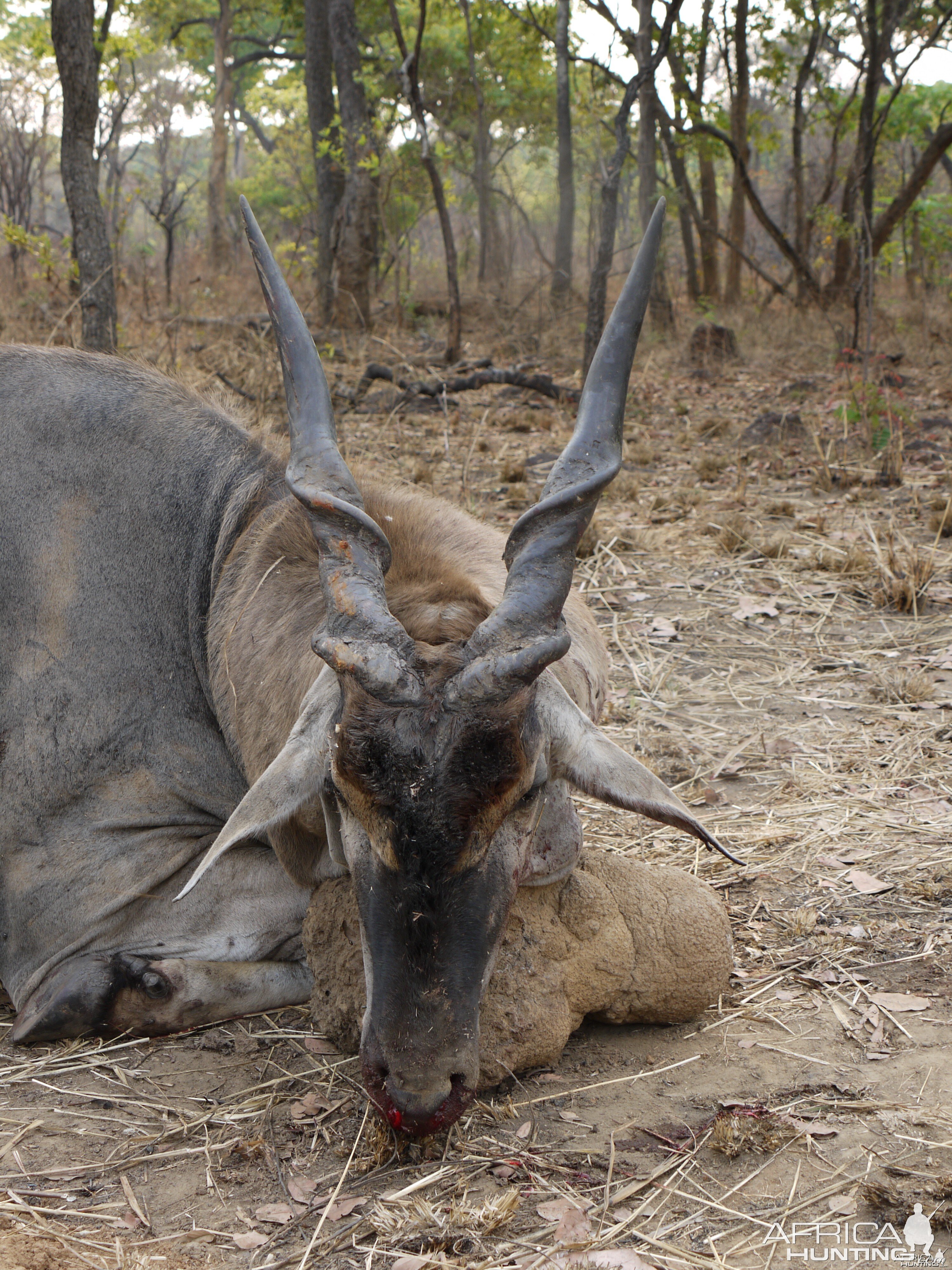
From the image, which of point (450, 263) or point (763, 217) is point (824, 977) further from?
point (763, 217)

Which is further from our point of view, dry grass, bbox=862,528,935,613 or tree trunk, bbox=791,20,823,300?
tree trunk, bbox=791,20,823,300

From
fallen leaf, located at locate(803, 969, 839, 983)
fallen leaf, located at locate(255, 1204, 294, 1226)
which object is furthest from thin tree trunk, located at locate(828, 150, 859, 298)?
fallen leaf, located at locate(255, 1204, 294, 1226)

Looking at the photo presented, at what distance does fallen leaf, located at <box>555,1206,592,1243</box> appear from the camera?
2529 millimetres

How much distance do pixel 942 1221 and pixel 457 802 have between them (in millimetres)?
1401

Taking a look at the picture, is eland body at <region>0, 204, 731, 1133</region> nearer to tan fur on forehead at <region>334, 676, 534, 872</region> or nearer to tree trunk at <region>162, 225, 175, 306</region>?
tan fur on forehead at <region>334, 676, 534, 872</region>

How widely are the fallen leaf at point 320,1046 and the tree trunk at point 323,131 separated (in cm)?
1412

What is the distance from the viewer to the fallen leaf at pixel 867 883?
13.8 feet

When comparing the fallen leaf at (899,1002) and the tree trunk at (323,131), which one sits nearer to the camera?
the fallen leaf at (899,1002)

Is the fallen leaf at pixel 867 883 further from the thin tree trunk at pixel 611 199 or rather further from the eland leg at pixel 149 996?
the thin tree trunk at pixel 611 199

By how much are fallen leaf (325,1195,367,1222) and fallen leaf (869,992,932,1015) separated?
1.71 m

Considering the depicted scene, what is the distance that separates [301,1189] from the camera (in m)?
2.78

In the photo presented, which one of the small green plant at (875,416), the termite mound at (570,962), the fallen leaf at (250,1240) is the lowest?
the fallen leaf at (250,1240)

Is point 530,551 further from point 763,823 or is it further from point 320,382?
point 763,823

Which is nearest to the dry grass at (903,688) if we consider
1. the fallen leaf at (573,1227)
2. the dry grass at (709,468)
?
the fallen leaf at (573,1227)
